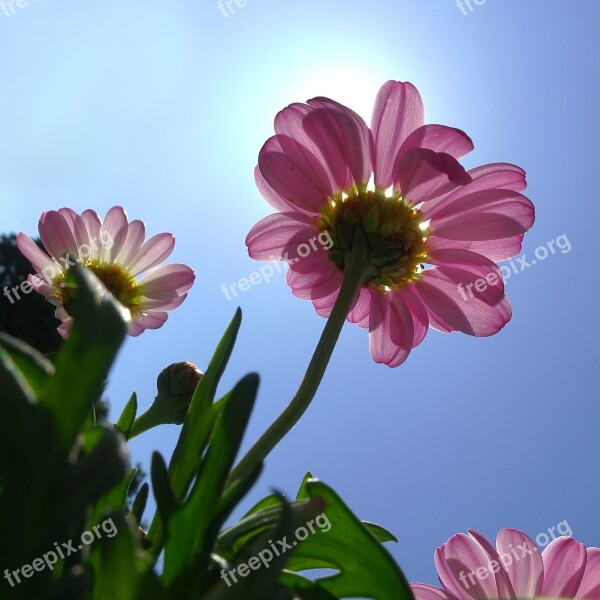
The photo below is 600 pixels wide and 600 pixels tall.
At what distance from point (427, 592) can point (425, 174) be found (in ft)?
1.62

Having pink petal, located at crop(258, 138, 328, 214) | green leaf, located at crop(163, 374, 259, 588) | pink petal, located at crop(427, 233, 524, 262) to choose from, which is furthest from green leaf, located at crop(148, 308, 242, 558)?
pink petal, located at crop(427, 233, 524, 262)

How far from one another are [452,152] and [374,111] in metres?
0.14

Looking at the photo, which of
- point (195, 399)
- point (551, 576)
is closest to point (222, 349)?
point (195, 399)

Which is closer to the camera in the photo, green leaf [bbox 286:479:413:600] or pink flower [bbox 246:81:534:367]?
green leaf [bbox 286:479:413:600]

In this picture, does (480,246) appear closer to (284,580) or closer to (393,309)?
(393,309)

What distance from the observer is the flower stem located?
553 mm

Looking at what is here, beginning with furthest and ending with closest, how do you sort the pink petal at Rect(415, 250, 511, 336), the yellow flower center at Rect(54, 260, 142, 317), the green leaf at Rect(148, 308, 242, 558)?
the yellow flower center at Rect(54, 260, 142, 317)
the pink petal at Rect(415, 250, 511, 336)
the green leaf at Rect(148, 308, 242, 558)

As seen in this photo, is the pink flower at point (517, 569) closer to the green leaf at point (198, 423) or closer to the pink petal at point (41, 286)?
the green leaf at point (198, 423)

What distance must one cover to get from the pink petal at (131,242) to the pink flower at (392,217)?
52 cm

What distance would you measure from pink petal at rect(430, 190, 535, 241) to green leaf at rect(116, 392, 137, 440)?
457 mm

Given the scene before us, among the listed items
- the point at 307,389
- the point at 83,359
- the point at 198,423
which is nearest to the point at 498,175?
the point at 307,389

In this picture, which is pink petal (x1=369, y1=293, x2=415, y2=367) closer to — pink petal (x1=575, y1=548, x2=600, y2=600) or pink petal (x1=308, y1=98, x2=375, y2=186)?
pink petal (x1=308, y1=98, x2=375, y2=186)

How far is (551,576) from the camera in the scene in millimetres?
767

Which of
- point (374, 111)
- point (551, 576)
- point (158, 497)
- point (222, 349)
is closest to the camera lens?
point (158, 497)
